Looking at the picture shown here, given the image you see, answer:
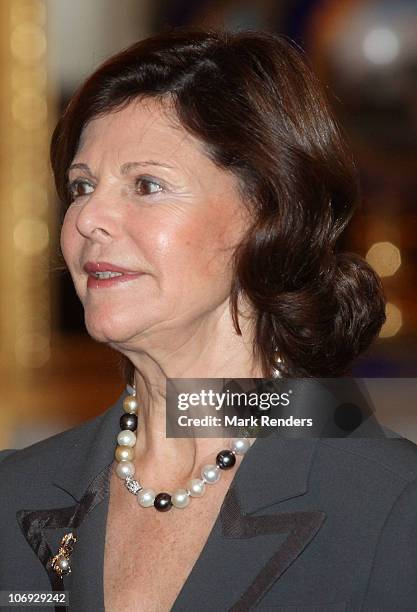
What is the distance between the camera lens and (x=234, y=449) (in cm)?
158

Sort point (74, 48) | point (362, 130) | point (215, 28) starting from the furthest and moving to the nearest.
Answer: point (74, 48), point (362, 130), point (215, 28)

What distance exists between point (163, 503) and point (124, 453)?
0.42ft

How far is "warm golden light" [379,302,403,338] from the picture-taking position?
4.01 meters

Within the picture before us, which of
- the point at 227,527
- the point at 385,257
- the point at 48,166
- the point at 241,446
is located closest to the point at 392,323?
the point at 385,257

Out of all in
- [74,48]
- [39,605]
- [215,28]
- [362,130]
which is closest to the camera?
[39,605]

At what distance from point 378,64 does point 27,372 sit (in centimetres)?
184

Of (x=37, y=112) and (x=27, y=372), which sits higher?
(x=37, y=112)

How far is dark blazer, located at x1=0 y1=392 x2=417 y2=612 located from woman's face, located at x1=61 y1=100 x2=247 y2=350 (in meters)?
0.24

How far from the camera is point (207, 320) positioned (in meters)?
1.61

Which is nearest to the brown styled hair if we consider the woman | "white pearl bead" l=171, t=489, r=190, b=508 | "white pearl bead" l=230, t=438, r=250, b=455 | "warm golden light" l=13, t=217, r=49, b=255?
the woman

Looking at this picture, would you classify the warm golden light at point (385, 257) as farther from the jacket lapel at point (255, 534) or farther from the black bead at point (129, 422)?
the jacket lapel at point (255, 534)

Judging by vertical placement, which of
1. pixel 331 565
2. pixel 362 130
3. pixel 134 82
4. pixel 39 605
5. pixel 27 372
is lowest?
pixel 27 372

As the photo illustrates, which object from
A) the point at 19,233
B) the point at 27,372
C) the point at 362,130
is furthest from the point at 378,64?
the point at 27,372

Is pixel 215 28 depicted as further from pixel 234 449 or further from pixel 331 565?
pixel 331 565
